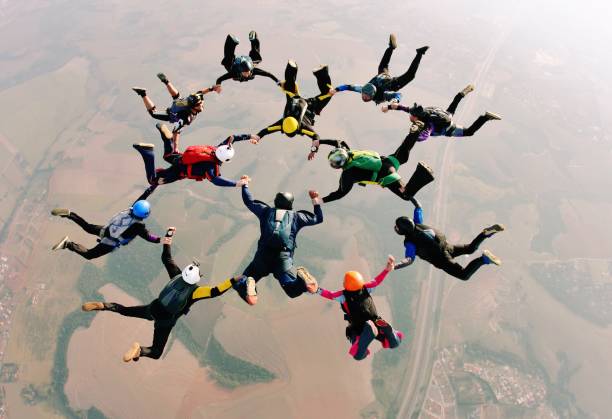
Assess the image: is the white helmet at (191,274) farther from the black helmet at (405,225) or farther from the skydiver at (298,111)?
the black helmet at (405,225)

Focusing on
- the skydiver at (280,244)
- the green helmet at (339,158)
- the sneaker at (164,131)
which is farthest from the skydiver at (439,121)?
the sneaker at (164,131)

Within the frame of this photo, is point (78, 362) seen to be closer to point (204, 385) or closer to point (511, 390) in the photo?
point (204, 385)

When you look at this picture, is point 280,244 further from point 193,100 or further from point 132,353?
point 193,100

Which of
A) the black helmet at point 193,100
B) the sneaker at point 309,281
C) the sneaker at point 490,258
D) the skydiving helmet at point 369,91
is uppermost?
the skydiving helmet at point 369,91

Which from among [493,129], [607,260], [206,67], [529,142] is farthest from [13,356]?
[529,142]

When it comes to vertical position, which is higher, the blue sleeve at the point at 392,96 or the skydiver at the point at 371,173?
the blue sleeve at the point at 392,96
